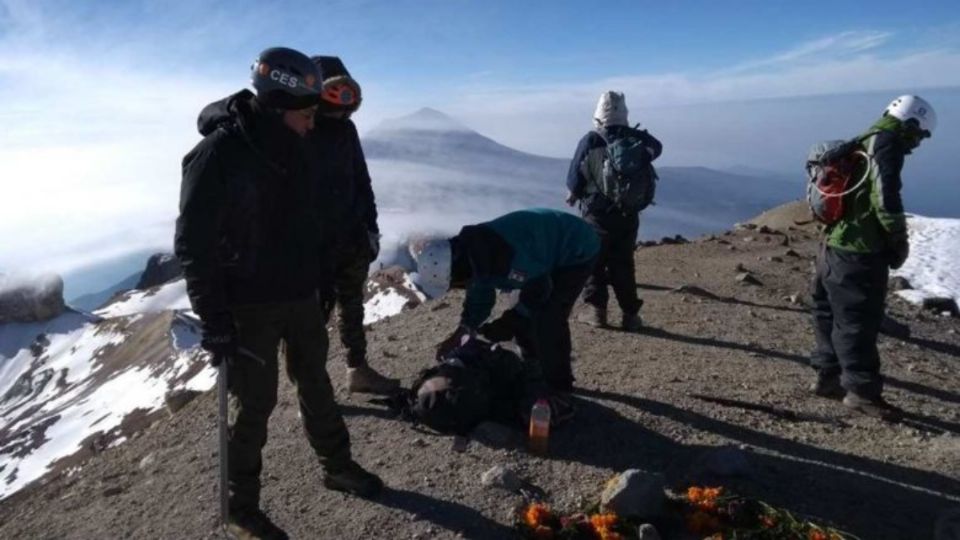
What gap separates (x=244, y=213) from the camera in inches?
185

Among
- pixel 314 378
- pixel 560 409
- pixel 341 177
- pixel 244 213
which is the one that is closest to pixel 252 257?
pixel 244 213

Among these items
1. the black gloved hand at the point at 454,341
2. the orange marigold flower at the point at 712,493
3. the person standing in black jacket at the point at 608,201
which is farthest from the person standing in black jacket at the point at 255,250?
the person standing in black jacket at the point at 608,201

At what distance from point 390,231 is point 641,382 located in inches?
3674

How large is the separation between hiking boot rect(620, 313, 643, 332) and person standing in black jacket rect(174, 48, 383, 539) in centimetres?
554

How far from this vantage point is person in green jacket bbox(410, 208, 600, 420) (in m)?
6.11

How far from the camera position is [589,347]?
30.7ft

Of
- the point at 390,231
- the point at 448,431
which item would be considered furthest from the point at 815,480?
the point at 390,231

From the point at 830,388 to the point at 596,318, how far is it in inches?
122

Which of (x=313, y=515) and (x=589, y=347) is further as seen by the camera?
(x=589, y=347)

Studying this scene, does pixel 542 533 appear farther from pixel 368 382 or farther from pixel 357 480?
pixel 368 382

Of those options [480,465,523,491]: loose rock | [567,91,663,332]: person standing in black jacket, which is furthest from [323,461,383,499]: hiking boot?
[567,91,663,332]: person standing in black jacket

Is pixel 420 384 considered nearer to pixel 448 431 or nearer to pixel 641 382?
pixel 448 431

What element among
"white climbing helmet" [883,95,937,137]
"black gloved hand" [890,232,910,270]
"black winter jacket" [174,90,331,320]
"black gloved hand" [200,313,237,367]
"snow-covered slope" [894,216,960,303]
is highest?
"white climbing helmet" [883,95,937,137]

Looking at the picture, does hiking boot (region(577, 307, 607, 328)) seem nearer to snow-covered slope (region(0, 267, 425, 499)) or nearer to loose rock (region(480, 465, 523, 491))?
loose rock (region(480, 465, 523, 491))
